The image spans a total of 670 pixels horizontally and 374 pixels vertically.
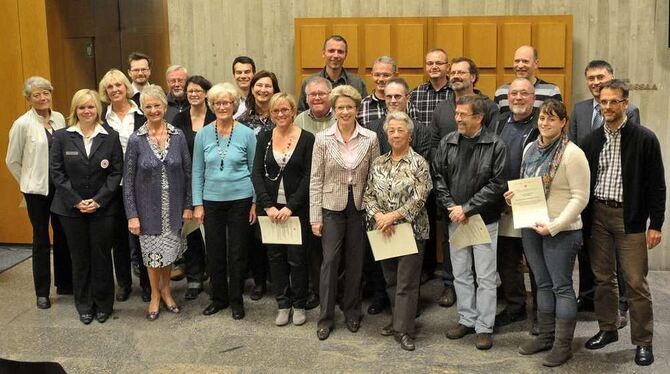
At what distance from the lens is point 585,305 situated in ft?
15.5

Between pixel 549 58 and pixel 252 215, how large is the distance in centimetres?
272

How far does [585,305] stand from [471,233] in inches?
47.6

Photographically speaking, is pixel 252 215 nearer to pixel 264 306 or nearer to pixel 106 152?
pixel 264 306

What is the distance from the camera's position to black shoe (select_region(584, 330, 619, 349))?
412 cm

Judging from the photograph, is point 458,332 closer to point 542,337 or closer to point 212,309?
point 542,337

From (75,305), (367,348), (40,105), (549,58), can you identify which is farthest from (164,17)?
(367,348)

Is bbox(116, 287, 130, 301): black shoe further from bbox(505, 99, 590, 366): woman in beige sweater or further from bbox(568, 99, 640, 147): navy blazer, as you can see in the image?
bbox(568, 99, 640, 147): navy blazer

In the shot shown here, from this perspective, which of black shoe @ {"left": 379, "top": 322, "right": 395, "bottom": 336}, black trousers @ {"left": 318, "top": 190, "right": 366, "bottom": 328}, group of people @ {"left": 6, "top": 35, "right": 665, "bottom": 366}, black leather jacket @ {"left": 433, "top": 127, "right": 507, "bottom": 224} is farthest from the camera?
black shoe @ {"left": 379, "top": 322, "right": 395, "bottom": 336}

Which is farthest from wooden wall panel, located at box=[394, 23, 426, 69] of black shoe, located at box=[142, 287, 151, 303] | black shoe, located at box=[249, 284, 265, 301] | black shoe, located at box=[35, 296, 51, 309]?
black shoe, located at box=[35, 296, 51, 309]

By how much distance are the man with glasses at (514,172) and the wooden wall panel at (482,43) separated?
1282 millimetres

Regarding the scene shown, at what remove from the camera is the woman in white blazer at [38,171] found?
4969 millimetres

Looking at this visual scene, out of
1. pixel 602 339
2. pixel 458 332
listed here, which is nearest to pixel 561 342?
pixel 602 339

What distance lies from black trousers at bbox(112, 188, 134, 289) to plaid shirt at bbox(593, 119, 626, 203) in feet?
10.5

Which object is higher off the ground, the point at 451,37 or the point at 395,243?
the point at 451,37
